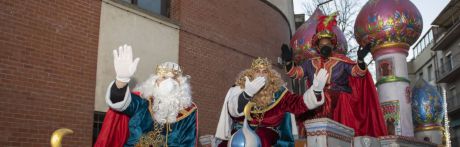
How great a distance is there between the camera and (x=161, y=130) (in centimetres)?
527

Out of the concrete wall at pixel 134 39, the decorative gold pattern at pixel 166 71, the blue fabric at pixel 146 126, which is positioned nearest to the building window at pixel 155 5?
the concrete wall at pixel 134 39

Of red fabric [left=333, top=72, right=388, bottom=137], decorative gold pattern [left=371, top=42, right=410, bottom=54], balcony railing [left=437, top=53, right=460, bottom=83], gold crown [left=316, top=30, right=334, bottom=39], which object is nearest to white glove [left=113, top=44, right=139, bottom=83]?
gold crown [left=316, top=30, right=334, bottom=39]

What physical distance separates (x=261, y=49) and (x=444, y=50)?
2466cm

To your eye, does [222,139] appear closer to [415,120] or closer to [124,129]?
[124,129]

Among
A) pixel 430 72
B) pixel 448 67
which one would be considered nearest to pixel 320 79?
pixel 448 67

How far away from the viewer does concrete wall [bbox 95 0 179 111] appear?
28.2ft

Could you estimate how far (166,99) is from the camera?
5.32 meters

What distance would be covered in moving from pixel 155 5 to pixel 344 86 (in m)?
5.27

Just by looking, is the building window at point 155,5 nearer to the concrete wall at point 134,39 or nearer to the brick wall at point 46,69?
the concrete wall at point 134,39

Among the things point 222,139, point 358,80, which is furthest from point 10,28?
point 358,80

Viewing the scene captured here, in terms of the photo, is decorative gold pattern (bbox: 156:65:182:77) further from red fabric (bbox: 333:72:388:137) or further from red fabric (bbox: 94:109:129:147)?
red fabric (bbox: 333:72:388:137)

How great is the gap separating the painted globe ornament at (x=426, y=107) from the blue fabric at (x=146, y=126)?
5230 mm

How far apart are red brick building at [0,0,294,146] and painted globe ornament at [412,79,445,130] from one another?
4327mm

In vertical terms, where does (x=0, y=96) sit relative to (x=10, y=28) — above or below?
below
